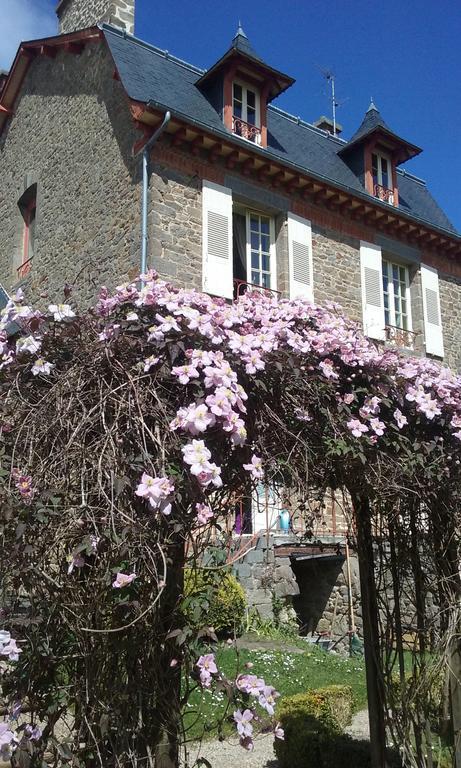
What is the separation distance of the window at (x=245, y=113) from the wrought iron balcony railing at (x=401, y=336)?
11.9 feet

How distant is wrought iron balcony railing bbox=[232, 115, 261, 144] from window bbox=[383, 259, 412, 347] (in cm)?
300

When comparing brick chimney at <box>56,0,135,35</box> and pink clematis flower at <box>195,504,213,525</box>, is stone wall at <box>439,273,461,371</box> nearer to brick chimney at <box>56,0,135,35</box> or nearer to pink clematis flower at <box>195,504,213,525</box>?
brick chimney at <box>56,0,135,35</box>

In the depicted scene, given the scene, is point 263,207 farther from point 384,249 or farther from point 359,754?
point 359,754

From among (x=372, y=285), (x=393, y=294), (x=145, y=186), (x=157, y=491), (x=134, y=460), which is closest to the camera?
(x=157, y=491)

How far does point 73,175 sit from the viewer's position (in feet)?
33.1

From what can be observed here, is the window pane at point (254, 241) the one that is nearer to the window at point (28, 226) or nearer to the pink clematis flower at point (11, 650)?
the window at point (28, 226)

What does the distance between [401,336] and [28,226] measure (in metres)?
6.56

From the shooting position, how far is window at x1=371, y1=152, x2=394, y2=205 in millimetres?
11547

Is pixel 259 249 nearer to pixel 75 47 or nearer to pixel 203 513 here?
pixel 75 47

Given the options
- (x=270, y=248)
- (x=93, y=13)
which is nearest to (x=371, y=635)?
(x=270, y=248)

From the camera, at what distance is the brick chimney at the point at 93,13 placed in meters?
10.8

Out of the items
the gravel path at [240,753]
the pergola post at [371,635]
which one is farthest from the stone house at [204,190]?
the pergola post at [371,635]

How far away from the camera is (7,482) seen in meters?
1.87

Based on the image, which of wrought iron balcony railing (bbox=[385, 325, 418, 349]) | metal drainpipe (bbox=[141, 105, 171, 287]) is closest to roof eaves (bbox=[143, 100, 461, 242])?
metal drainpipe (bbox=[141, 105, 171, 287])
